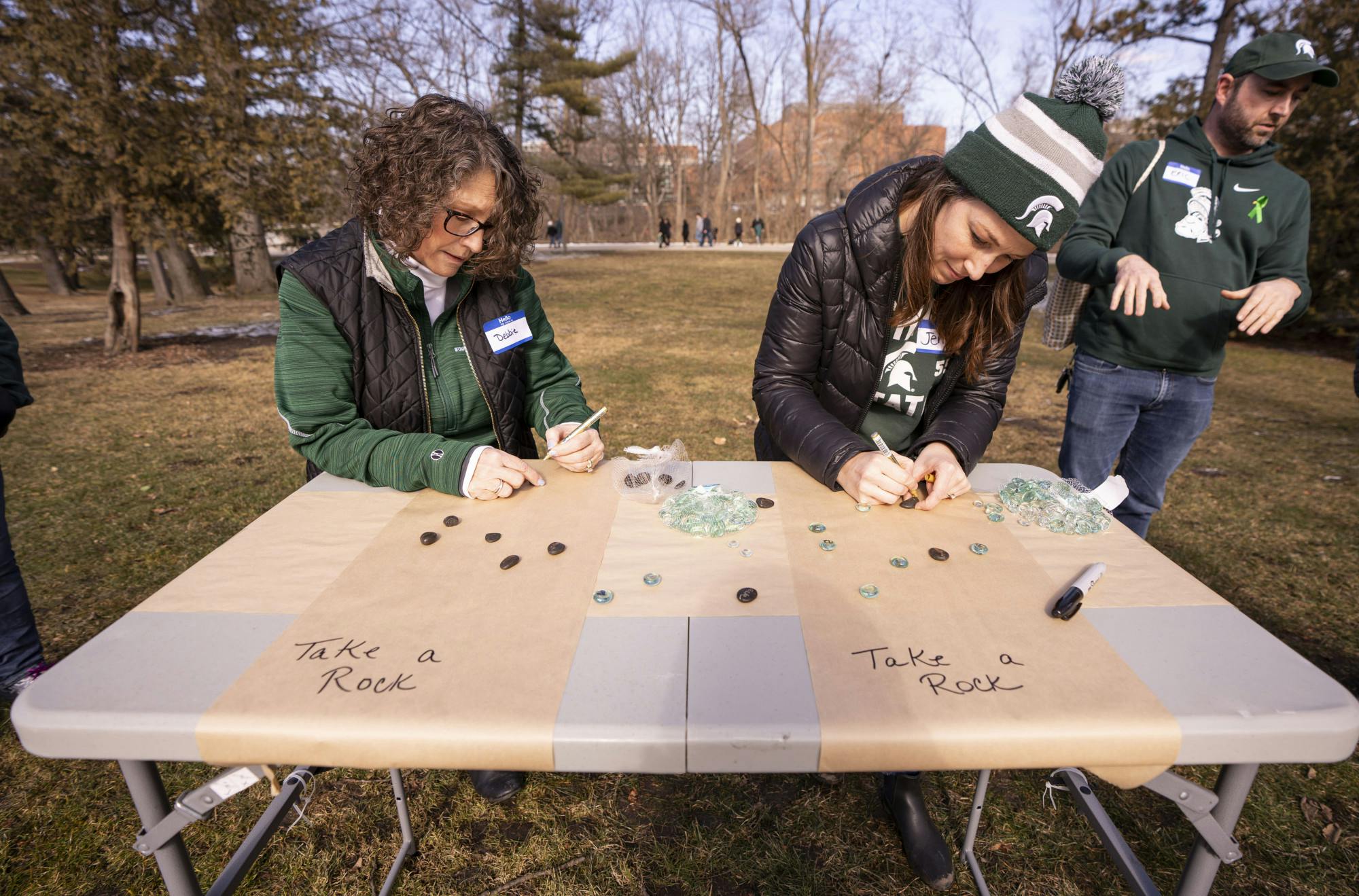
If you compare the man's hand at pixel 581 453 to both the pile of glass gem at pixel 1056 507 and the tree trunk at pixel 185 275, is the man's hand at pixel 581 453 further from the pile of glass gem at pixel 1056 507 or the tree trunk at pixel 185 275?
the tree trunk at pixel 185 275

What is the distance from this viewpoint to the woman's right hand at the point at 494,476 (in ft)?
5.03

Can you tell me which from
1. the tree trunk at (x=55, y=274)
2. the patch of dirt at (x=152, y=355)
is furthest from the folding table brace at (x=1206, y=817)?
the tree trunk at (x=55, y=274)

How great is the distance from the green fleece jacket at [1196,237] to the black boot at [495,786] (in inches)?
97.0

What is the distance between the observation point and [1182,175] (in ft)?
7.14

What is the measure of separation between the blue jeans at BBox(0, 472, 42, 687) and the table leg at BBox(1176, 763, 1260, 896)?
306 cm

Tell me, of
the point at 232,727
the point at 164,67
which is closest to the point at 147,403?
the point at 164,67

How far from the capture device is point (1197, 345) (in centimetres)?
218

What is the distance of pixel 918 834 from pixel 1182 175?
227cm

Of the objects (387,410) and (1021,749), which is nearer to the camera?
(1021,749)

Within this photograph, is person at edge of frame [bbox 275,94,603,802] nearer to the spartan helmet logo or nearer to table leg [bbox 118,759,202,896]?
table leg [bbox 118,759,202,896]

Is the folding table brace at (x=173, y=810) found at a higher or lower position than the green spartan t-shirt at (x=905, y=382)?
lower

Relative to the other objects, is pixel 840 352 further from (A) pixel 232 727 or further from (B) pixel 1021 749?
(A) pixel 232 727

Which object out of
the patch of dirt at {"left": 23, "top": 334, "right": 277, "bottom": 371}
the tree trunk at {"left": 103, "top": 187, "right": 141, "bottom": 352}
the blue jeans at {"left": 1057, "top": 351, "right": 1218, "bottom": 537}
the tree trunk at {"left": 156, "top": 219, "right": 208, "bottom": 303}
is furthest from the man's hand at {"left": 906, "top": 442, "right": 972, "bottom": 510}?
the tree trunk at {"left": 156, "top": 219, "right": 208, "bottom": 303}

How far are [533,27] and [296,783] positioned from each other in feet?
73.3
